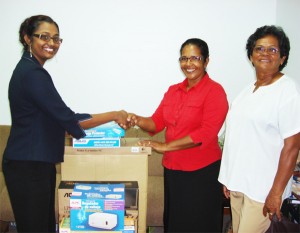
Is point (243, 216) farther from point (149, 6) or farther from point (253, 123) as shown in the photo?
point (149, 6)

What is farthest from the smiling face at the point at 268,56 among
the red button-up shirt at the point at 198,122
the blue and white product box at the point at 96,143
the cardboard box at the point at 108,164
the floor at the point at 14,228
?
the floor at the point at 14,228

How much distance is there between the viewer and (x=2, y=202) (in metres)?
2.31

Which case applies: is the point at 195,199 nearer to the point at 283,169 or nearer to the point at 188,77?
the point at 283,169

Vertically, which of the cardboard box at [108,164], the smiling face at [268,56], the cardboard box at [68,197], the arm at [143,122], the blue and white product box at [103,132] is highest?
the smiling face at [268,56]

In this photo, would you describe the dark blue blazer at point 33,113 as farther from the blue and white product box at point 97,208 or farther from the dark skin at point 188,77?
the dark skin at point 188,77

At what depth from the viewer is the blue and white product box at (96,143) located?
1.66 meters

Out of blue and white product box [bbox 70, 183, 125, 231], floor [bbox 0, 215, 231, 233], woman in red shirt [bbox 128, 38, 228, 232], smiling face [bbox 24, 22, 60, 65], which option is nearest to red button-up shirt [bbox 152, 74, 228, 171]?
woman in red shirt [bbox 128, 38, 228, 232]

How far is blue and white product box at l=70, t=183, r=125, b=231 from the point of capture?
1.46 metres

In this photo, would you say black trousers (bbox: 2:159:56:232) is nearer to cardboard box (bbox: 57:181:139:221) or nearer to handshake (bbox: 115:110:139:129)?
cardboard box (bbox: 57:181:139:221)

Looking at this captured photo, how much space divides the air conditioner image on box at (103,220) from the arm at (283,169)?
769 mm

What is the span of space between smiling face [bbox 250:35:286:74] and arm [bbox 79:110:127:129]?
2.93 feet

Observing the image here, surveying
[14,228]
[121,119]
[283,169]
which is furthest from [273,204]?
[14,228]

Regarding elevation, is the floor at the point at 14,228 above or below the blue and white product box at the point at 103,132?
below

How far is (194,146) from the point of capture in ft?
5.40
